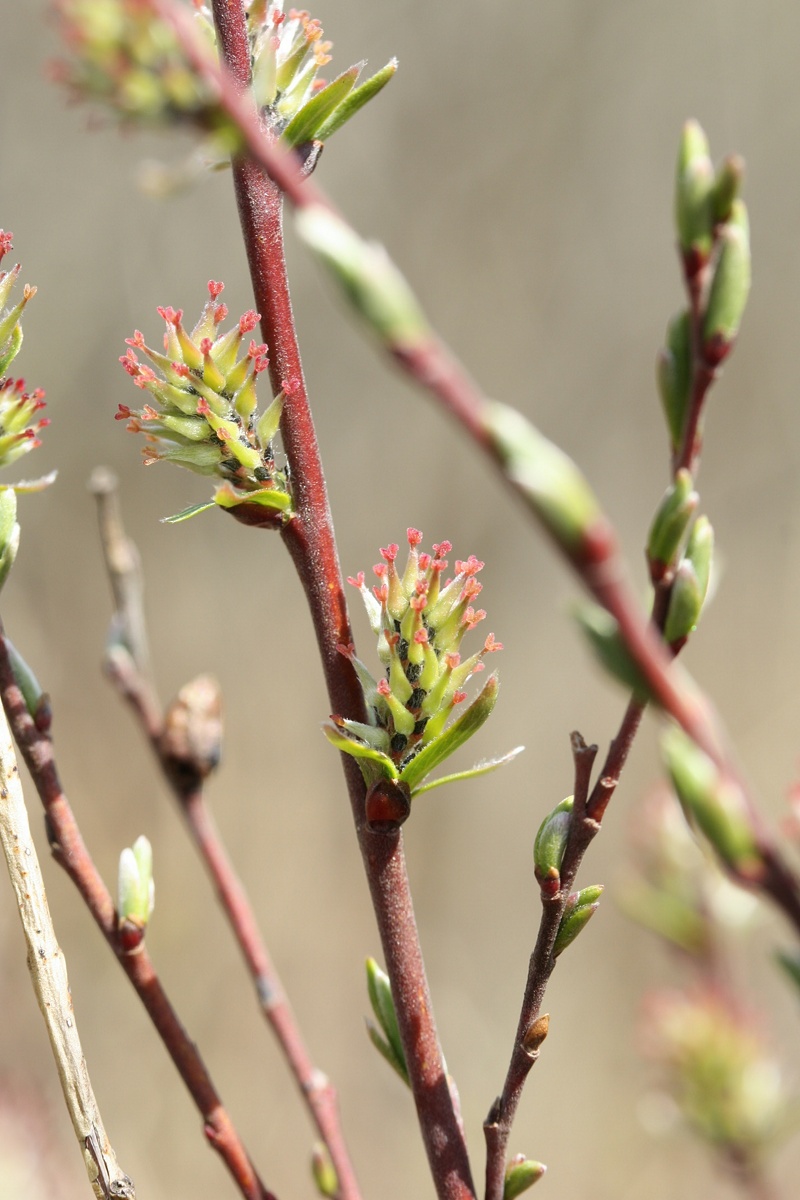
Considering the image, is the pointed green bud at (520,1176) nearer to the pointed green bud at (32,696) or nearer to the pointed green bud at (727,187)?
the pointed green bud at (32,696)

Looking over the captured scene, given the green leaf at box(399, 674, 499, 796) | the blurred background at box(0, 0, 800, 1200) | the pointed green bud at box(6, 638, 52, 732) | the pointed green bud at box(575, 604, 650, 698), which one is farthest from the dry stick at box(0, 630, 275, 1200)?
the blurred background at box(0, 0, 800, 1200)

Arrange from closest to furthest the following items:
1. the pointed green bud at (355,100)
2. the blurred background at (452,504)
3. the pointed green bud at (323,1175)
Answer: the pointed green bud at (355,100) < the pointed green bud at (323,1175) < the blurred background at (452,504)

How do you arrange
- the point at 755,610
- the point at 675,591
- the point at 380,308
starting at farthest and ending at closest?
the point at 755,610, the point at 675,591, the point at 380,308

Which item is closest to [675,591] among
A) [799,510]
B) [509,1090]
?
[509,1090]

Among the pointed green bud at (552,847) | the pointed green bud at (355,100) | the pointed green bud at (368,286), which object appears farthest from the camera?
the pointed green bud at (355,100)

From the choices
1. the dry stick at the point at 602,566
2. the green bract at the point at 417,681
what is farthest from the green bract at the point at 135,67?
the green bract at the point at 417,681

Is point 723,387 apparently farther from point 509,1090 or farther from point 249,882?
point 509,1090
